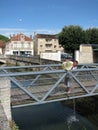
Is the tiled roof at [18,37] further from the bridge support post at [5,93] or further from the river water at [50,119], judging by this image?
the bridge support post at [5,93]

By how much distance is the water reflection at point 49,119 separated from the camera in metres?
10.4

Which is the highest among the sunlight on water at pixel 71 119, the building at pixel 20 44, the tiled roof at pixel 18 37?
the tiled roof at pixel 18 37

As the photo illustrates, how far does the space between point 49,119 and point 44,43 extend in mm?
68107

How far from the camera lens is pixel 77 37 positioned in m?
48.1

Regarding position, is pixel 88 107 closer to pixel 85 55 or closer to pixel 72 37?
pixel 85 55

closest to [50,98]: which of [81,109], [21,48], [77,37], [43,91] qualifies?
[43,91]

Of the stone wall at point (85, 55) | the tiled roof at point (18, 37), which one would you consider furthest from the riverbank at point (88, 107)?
the tiled roof at point (18, 37)

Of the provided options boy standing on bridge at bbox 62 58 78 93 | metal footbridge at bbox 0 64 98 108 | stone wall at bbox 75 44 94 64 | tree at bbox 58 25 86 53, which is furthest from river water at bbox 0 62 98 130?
tree at bbox 58 25 86 53

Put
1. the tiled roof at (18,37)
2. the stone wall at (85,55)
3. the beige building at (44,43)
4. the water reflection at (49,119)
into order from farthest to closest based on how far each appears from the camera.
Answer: the beige building at (44,43) → the tiled roof at (18,37) → the stone wall at (85,55) → the water reflection at (49,119)

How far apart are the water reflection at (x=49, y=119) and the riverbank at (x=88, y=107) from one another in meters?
0.38

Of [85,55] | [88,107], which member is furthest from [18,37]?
[88,107]

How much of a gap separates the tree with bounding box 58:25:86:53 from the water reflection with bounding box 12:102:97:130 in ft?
117

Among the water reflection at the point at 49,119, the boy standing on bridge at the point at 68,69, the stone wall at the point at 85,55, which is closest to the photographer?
the boy standing on bridge at the point at 68,69

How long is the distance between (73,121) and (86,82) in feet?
6.36
